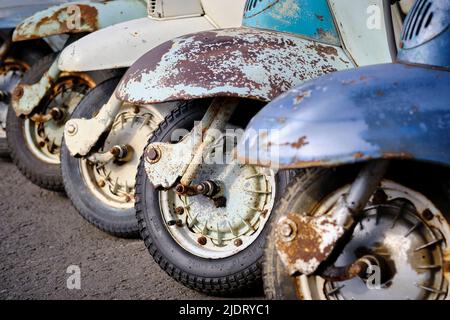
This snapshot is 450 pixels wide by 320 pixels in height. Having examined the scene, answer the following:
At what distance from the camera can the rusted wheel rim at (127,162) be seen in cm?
489

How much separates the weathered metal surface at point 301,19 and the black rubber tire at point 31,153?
143cm

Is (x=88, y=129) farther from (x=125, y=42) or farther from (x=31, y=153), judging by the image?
(x=31, y=153)

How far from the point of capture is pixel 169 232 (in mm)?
4195

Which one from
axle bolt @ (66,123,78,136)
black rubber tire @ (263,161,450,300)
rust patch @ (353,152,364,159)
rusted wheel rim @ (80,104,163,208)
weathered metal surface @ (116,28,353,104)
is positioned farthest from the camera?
rusted wheel rim @ (80,104,163,208)

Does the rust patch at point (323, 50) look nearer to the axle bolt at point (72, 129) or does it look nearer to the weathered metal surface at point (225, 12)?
the weathered metal surface at point (225, 12)

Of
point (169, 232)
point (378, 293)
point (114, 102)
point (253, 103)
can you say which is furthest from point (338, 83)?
point (114, 102)

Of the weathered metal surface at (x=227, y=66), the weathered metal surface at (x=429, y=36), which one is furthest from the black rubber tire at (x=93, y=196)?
the weathered metal surface at (x=429, y=36)

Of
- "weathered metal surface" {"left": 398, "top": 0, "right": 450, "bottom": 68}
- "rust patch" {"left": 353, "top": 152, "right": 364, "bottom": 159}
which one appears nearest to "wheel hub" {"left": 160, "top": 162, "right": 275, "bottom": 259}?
"weathered metal surface" {"left": 398, "top": 0, "right": 450, "bottom": 68}

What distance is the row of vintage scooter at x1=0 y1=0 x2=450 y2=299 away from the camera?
10.1 ft

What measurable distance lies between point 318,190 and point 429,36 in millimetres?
676

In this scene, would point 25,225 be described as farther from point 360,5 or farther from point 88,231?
point 360,5

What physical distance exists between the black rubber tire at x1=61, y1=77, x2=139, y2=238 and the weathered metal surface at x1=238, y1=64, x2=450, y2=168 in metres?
1.69

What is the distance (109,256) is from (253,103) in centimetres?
112

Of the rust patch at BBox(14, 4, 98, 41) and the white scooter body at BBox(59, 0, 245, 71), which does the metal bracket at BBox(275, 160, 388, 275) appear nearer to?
the white scooter body at BBox(59, 0, 245, 71)
